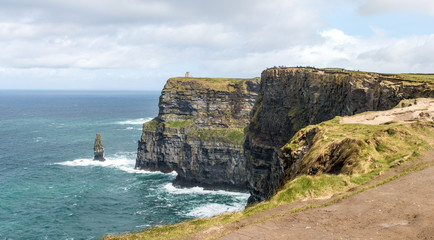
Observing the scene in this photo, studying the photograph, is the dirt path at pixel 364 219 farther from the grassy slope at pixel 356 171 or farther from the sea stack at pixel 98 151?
the sea stack at pixel 98 151

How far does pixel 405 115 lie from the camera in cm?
3244

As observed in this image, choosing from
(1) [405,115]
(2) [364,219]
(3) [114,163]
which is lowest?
(3) [114,163]

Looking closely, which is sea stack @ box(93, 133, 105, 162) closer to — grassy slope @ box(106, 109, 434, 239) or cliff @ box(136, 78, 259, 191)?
cliff @ box(136, 78, 259, 191)

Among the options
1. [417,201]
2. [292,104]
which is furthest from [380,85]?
[417,201]

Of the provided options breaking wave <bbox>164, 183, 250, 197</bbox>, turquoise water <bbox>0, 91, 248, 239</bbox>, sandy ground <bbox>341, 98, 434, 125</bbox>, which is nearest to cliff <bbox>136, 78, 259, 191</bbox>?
breaking wave <bbox>164, 183, 250, 197</bbox>

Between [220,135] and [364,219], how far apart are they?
8534 centimetres

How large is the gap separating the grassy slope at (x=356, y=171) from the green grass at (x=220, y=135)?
7084cm

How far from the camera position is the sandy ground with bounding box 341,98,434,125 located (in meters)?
30.8

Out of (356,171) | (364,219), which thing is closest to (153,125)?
(356,171)

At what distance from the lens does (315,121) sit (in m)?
52.8

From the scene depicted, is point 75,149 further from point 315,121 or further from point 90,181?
point 315,121

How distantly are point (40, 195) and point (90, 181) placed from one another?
15.0 metres

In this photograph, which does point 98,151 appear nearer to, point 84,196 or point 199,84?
point 84,196

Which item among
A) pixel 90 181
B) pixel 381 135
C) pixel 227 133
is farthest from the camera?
pixel 227 133
